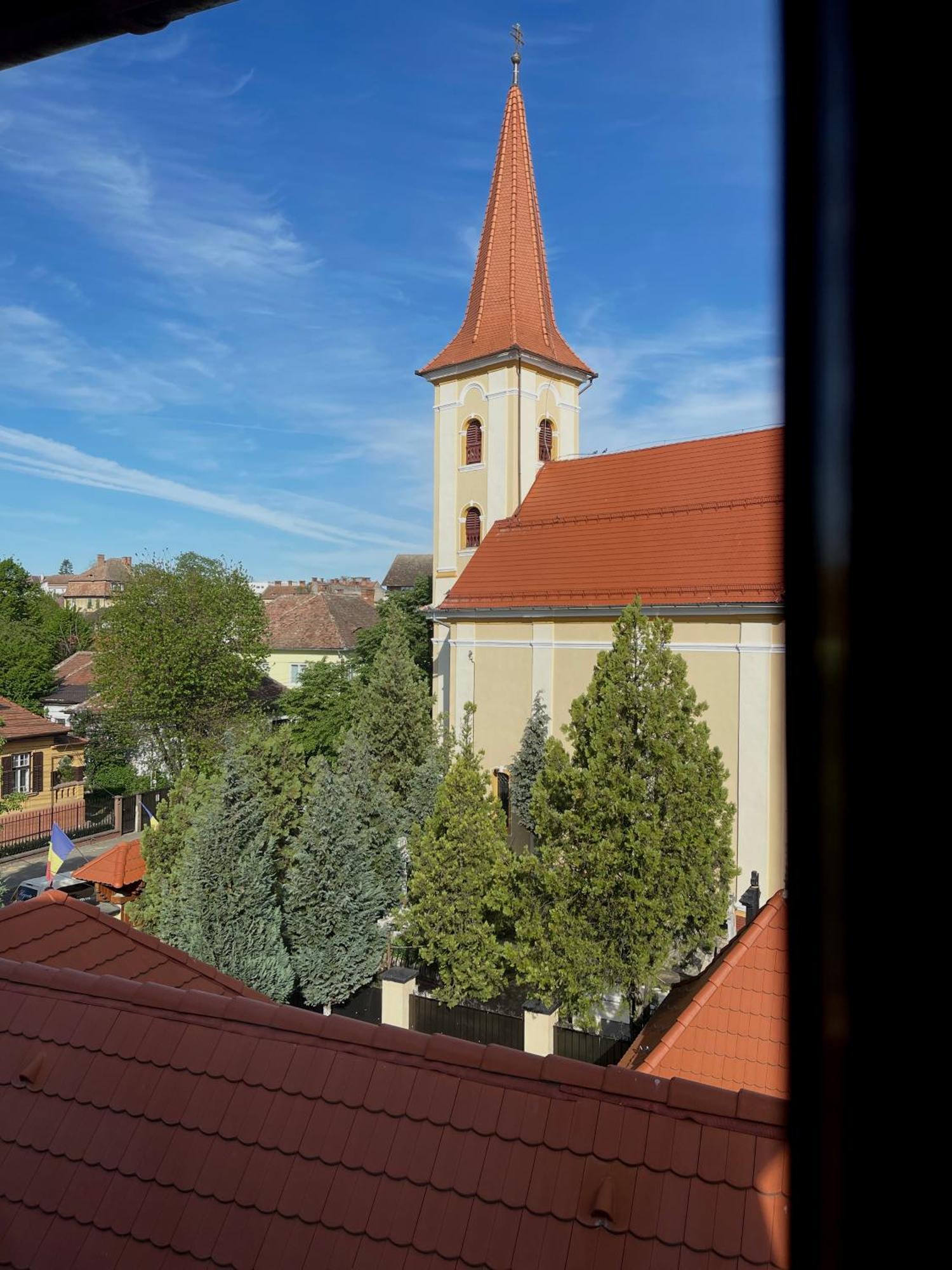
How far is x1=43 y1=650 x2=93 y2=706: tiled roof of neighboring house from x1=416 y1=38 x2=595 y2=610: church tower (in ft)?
52.9

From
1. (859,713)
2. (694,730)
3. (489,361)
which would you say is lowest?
(694,730)

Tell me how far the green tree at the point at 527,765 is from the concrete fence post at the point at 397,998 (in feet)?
16.2

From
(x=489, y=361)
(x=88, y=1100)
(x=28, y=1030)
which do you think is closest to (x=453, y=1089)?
(x=88, y=1100)

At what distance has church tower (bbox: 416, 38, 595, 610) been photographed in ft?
74.3

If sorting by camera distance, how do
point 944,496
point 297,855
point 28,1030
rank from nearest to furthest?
point 944,496 < point 28,1030 < point 297,855

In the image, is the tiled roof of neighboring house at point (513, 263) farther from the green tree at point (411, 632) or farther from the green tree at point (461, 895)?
the green tree at point (461, 895)

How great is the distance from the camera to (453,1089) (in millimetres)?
4262

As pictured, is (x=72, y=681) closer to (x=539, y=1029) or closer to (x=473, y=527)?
(x=473, y=527)

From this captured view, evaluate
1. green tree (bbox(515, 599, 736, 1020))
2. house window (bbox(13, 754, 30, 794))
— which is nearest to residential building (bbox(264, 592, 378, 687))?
house window (bbox(13, 754, 30, 794))

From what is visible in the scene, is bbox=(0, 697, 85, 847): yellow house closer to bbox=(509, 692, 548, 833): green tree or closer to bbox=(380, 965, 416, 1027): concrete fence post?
bbox=(509, 692, 548, 833): green tree

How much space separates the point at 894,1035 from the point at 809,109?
71cm

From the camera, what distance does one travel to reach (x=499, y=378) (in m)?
22.6

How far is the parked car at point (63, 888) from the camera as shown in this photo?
57.9ft

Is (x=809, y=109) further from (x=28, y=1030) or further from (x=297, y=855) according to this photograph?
(x=297, y=855)
